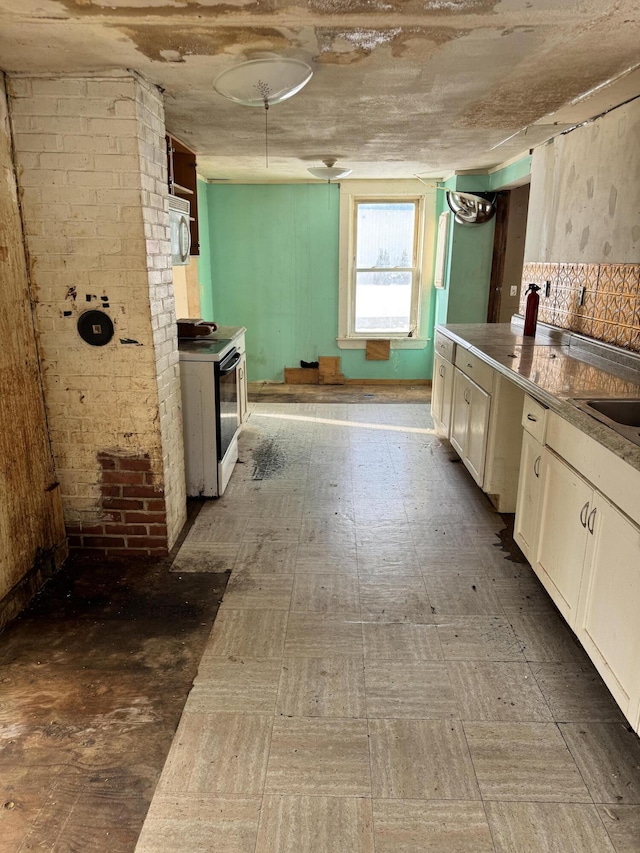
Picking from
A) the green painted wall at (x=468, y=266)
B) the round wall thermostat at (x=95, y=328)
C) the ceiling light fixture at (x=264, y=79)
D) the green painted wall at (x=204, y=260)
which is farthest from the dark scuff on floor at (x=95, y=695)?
the green painted wall at (x=468, y=266)

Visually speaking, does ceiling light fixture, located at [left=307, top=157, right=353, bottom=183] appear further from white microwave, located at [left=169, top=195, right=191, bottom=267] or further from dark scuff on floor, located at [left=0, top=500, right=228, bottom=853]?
dark scuff on floor, located at [left=0, top=500, right=228, bottom=853]

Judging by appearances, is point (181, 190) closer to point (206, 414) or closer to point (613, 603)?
point (206, 414)

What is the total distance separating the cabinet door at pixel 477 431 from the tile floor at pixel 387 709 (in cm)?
35

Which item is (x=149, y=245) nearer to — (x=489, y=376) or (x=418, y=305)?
(x=489, y=376)

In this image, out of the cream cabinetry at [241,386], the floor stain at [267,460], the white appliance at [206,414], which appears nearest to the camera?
the white appliance at [206,414]

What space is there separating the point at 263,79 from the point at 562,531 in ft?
6.85

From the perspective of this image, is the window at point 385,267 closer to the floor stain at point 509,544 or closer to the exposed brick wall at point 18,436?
the floor stain at point 509,544

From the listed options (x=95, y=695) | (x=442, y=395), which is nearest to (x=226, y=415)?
(x=442, y=395)

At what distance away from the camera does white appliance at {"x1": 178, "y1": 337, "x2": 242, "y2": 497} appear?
10.9ft

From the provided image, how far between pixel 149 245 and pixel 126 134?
0.46 meters

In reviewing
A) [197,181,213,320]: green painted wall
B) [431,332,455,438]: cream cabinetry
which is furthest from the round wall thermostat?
[197,181,213,320]: green painted wall

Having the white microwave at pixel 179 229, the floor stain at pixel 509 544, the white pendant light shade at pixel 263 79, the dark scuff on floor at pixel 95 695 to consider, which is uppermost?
the white pendant light shade at pixel 263 79

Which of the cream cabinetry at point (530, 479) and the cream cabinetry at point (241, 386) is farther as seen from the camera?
the cream cabinetry at point (241, 386)

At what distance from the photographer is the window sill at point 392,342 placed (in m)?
6.66
